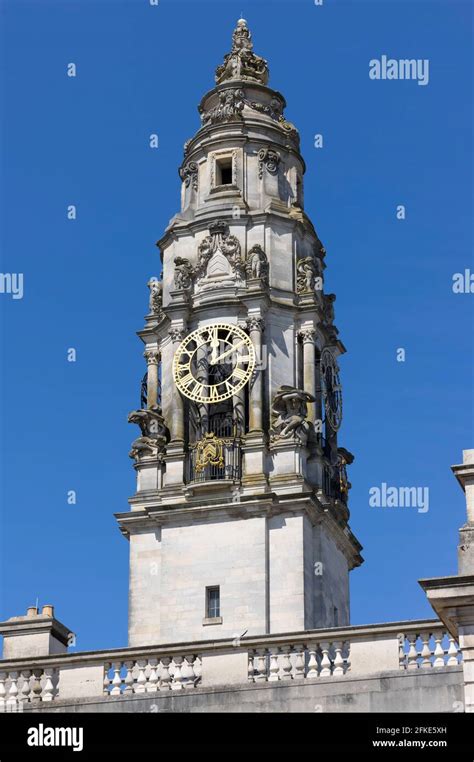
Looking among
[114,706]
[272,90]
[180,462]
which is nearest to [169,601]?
[180,462]

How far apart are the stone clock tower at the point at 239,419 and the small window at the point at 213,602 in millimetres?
39

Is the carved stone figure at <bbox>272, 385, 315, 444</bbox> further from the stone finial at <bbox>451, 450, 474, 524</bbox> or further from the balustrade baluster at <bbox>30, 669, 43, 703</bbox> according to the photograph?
the stone finial at <bbox>451, 450, 474, 524</bbox>

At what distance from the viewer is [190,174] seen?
59219mm

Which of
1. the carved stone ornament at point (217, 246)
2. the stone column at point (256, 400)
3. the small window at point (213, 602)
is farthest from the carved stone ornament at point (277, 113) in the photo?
the small window at point (213, 602)

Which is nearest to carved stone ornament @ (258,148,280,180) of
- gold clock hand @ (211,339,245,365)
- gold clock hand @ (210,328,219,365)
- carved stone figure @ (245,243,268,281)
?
carved stone figure @ (245,243,268,281)

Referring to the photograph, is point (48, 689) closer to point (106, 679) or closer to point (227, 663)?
point (106, 679)

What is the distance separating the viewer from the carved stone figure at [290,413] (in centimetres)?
5362

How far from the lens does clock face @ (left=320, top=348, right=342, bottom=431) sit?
56.2 metres

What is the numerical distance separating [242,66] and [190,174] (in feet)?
15.4

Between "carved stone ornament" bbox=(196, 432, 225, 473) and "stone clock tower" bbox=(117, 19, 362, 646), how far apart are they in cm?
5

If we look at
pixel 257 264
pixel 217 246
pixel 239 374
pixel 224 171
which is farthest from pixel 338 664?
pixel 224 171
